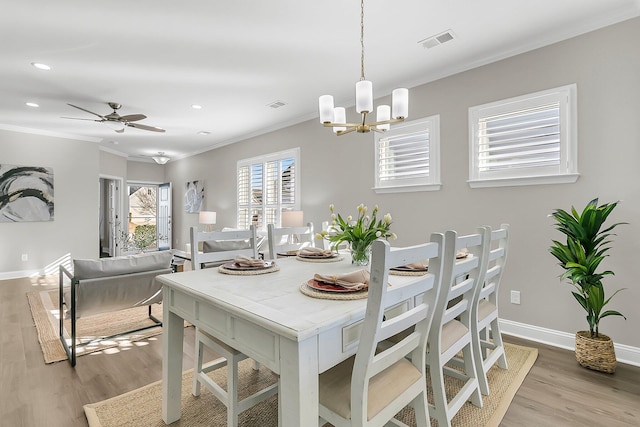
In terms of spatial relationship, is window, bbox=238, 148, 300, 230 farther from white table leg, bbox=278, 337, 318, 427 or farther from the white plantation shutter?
white table leg, bbox=278, 337, 318, 427

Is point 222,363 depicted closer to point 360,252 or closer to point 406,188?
point 360,252

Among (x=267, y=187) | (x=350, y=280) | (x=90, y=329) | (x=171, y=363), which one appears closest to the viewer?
(x=350, y=280)

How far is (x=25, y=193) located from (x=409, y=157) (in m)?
6.57

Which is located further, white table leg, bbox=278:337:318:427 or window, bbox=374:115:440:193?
window, bbox=374:115:440:193

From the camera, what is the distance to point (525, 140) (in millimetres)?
2936

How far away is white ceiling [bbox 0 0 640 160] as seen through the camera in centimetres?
242

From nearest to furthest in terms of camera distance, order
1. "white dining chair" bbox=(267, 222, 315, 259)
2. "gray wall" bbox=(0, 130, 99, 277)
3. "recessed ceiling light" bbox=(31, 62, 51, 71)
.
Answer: "white dining chair" bbox=(267, 222, 315, 259)
"recessed ceiling light" bbox=(31, 62, 51, 71)
"gray wall" bbox=(0, 130, 99, 277)

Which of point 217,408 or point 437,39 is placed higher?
point 437,39

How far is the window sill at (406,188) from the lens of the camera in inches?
140

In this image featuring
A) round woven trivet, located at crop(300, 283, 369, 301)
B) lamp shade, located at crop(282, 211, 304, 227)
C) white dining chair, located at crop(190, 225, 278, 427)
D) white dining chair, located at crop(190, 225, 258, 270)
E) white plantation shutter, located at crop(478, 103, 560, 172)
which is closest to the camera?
round woven trivet, located at crop(300, 283, 369, 301)

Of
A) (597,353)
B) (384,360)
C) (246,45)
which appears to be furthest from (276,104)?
(597,353)

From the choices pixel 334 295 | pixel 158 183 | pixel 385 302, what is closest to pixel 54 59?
pixel 334 295

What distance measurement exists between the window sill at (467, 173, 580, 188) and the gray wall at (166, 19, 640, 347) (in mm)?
50

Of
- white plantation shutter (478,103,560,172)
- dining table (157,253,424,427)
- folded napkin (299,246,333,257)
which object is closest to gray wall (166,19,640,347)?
white plantation shutter (478,103,560,172)
